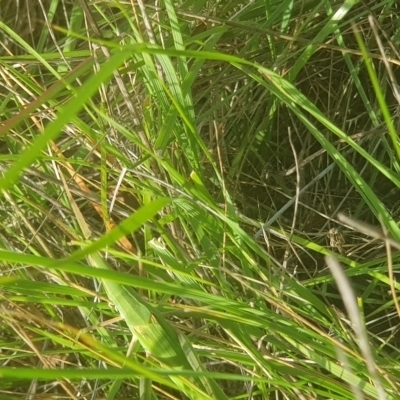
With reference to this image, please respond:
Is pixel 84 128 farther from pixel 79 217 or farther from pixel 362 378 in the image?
pixel 362 378

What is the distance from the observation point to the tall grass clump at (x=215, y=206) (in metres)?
0.59

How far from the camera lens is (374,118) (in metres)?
0.75

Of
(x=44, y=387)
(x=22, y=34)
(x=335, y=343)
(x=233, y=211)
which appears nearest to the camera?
(x=335, y=343)

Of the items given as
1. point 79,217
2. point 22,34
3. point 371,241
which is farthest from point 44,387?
point 22,34

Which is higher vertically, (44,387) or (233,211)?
(233,211)

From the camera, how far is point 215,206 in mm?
638

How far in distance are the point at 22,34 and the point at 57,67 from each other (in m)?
0.28

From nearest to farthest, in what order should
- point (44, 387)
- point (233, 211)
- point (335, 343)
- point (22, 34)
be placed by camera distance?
point (335, 343)
point (233, 211)
point (44, 387)
point (22, 34)

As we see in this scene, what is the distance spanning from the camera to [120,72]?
0.68 meters

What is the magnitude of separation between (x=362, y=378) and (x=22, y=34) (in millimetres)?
906

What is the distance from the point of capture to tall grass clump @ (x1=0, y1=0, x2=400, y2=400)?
591 millimetres

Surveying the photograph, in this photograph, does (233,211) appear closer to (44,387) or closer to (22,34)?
(44,387)

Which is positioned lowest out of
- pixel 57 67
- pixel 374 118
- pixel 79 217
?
pixel 374 118

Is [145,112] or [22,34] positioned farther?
[22,34]
